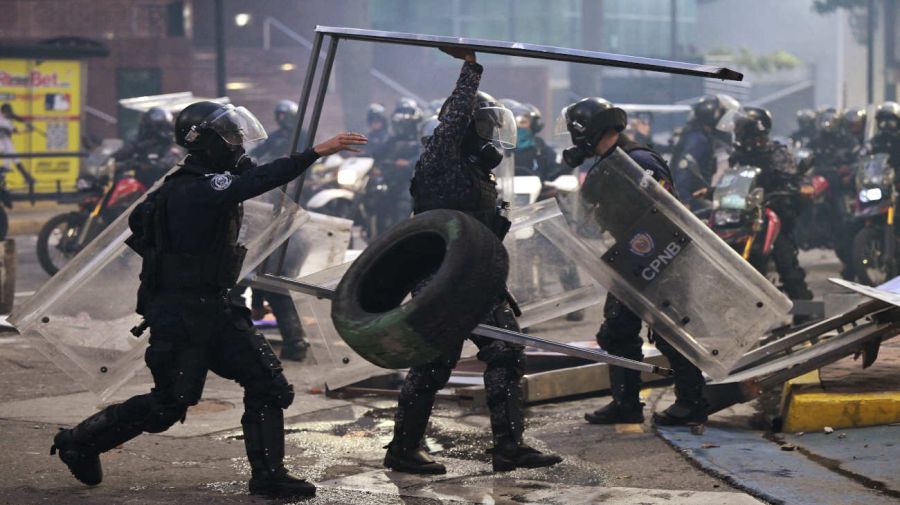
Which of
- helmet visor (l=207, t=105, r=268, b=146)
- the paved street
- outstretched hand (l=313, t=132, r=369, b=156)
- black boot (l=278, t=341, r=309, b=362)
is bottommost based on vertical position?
black boot (l=278, t=341, r=309, b=362)

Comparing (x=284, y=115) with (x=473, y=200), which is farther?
(x=284, y=115)

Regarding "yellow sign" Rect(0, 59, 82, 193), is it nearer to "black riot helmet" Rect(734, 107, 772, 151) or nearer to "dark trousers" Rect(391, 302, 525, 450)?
"black riot helmet" Rect(734, 107, 772, 151)

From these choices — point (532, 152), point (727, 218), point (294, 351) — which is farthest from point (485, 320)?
point (532, 152)

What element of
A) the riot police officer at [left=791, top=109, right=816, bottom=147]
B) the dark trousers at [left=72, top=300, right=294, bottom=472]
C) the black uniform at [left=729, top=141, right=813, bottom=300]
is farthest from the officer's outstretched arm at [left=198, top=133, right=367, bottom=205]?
the riot police officer at [left=791, top=109, right=816, bottom=147]

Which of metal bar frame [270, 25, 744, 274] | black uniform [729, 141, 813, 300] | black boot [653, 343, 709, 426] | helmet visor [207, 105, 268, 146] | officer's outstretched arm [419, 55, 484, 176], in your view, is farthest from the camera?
black uniform [729, 141, 813, 300]

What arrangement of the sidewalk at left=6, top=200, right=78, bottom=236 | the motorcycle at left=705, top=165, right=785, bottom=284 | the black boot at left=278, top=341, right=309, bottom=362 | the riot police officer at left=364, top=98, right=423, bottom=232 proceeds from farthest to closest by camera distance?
1. the sidewalk at left=6, top=200, right=78, bottom=236
2. the riot police officer at left=364, top=98, right=423, bottom=232
3. the motorcycle at left=705, top=165, right=785, bottom=284
4. the black boot at left=278, top=341, right=309, bottom=362

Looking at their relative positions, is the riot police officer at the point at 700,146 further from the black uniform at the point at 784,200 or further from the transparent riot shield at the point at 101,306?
the transparent riot shield at the point at 101,306

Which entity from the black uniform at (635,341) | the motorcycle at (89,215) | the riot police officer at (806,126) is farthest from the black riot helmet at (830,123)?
the black uniform at (635,341)

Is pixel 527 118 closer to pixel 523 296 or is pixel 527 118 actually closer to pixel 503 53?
pixel 523 296

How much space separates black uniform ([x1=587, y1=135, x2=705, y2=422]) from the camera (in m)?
7.27

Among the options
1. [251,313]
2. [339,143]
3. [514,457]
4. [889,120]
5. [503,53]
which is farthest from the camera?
[889,120]

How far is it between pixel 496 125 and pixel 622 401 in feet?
5.97

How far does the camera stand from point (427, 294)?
5.49 metres

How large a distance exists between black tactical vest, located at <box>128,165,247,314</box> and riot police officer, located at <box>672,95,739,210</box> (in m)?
7.35
